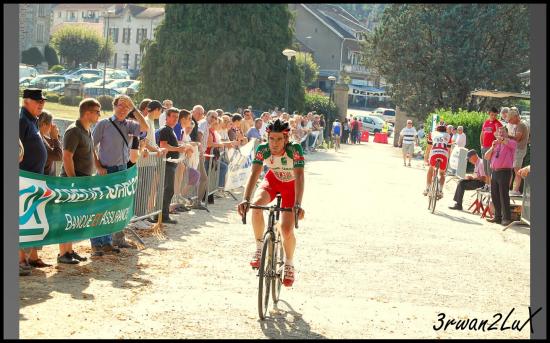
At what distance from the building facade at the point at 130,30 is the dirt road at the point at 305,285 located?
88.8 meters

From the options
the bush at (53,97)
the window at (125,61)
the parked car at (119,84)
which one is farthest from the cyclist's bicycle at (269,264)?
the window at (125,61)

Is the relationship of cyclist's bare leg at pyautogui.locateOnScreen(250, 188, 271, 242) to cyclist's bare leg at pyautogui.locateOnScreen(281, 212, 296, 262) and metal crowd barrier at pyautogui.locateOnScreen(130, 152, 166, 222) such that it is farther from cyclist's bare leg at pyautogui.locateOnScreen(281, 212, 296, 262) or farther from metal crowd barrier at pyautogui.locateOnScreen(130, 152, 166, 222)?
metal crowd barrier at pyautogui.locateOnScreen(130, 152, 166, 222)

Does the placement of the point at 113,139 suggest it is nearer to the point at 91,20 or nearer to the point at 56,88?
the point at 56,88

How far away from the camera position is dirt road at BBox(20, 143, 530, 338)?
7969 mm

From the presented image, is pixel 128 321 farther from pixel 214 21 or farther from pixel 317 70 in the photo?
pixel 317 70

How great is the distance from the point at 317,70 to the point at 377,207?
74.0m

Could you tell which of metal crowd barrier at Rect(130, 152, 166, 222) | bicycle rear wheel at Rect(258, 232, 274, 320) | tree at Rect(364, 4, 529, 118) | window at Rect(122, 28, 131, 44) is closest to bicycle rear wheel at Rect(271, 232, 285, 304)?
bicycle rear wheel at Rect(258, 232, 274, 320)

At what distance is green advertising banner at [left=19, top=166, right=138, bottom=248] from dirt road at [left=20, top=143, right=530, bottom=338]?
0.42m

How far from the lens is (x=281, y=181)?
925cm

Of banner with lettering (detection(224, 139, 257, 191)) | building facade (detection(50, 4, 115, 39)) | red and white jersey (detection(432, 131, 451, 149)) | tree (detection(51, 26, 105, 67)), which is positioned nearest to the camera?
banner with lettering (detection(224, 139, 257, 191))

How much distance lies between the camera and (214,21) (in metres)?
51.6

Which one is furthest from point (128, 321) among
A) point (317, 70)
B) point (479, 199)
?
point (317, 70)

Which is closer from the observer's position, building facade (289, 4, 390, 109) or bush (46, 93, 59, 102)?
bush (46, 93, 59, 102)

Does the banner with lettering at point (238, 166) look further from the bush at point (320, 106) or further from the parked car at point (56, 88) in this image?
the parked car at point (56, 88)
